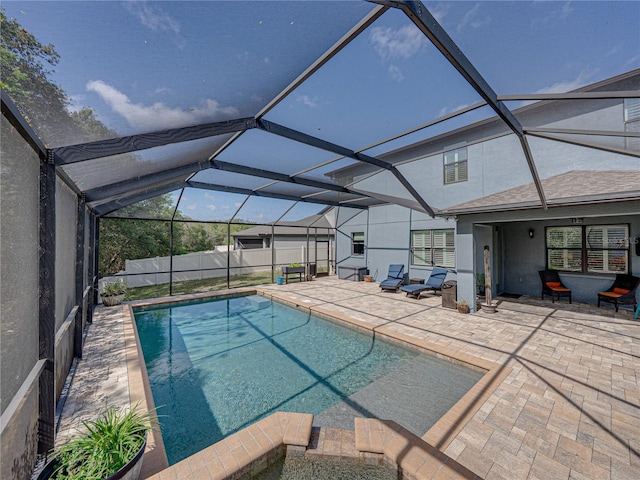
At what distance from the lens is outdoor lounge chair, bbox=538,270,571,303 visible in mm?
8070

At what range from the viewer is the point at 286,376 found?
450cm

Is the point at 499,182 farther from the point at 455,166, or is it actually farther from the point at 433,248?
the point at 433,248

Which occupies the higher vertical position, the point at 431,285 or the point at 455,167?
the point at 455,167

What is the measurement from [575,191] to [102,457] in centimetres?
890

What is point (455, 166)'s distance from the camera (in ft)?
31.2

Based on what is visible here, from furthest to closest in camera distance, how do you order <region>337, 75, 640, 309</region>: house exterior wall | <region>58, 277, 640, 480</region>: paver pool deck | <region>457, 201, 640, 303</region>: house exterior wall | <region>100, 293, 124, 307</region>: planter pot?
<region>100, 293, 124, 307</region>: planter pot → <region>457, 201, 640, 303</region>: house exterior wall → <region>337, 75, 640, 309</region>: house exterior wall → <region>58, 277, 640, 480</region>: paver pool deck

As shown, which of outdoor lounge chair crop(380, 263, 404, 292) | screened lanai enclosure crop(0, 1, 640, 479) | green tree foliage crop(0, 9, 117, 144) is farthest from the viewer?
outdoor lounge chair crop(380, 263, 404, 292)

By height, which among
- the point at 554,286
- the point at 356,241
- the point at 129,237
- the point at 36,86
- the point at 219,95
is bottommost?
the point at 554,286

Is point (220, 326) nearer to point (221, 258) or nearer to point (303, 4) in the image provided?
point (303, 4)

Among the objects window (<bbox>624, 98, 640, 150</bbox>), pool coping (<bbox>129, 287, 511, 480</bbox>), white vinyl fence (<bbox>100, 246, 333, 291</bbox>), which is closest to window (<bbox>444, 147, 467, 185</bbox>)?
window (<bbox>624, 98, 640, 150</bbox>)

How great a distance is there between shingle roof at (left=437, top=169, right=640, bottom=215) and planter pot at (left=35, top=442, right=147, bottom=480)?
25.1 feet

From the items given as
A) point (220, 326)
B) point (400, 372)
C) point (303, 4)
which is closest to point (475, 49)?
point (303, 4)

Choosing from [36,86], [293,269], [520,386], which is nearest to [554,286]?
[520,386]

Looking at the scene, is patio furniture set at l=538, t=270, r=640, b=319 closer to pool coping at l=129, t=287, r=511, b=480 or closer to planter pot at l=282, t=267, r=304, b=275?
pool coping at l=129, t=287, r=511, b=480
